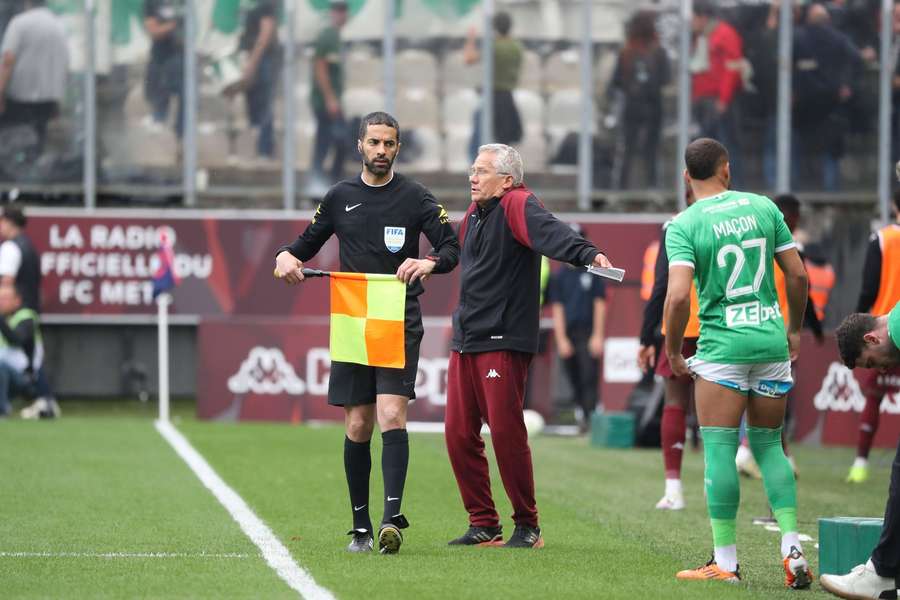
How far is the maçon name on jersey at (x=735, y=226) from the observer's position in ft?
25.0

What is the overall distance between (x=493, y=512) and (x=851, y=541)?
2.18 meters

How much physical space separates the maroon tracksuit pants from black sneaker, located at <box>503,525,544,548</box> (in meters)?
0.03

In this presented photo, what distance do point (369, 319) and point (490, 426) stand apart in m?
0.87

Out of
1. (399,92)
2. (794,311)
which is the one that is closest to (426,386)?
(399,92)

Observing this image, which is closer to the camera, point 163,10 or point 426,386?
point 426,386

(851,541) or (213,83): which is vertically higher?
(213,83)

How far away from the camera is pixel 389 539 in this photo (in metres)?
8.42

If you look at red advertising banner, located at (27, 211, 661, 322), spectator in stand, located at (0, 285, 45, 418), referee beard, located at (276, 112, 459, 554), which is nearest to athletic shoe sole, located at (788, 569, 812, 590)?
referee beard, located at (276, 112, 459, 554)

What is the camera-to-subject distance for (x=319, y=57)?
22391 millimetres

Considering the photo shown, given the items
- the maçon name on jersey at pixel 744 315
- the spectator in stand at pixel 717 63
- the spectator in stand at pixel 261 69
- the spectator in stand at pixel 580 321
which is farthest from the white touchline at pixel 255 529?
the spectator in stand at pixel 717 63

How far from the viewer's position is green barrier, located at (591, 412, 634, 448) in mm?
16516

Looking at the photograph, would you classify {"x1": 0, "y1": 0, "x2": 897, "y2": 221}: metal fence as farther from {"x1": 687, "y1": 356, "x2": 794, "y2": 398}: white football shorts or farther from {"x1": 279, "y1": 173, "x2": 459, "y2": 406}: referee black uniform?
{"x1": 687, "y1": 356, "x2": 794, "y2": 398}: white football shorts

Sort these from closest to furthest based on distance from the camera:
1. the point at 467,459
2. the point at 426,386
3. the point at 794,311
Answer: the point at 794,311, the point at 467,459, the point at 426,386

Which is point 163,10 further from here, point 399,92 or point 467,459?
point 467,459
